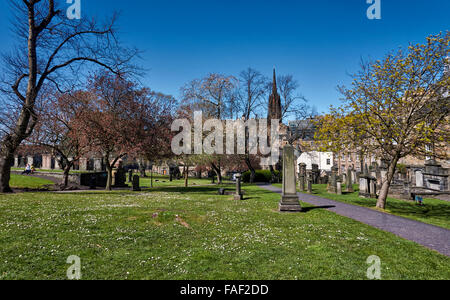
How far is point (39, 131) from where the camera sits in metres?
22.7

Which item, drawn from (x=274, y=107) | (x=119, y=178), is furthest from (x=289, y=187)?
(x=274, y=107)

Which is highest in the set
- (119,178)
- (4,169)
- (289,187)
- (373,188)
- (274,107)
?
(274,107)

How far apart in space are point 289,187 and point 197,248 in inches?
274

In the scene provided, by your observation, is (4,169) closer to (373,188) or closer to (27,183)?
(27,183)

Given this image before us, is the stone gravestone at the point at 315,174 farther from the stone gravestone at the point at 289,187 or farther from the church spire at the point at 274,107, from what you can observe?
the stone gravestone at the point at 289,187

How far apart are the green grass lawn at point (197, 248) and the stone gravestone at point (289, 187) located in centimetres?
206

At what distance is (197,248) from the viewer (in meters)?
6.13

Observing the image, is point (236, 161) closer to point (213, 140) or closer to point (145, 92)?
point (213, 140)

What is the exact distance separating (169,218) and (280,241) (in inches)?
173

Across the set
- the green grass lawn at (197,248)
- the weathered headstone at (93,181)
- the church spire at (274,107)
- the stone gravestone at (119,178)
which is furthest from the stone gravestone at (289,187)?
the church spire at (274,107)

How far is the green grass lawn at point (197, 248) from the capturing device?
4.81 metres

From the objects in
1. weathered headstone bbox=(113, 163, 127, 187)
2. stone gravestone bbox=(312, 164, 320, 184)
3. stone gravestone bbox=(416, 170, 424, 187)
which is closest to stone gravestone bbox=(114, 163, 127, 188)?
weathered headstone bbox=(113, 163, 127, 187)

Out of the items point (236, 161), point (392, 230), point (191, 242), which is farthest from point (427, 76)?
point (236, 161)

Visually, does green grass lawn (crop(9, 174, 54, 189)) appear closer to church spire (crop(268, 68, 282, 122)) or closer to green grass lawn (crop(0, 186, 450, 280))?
green grass lawn (crop(0, 186, 450, 280))
